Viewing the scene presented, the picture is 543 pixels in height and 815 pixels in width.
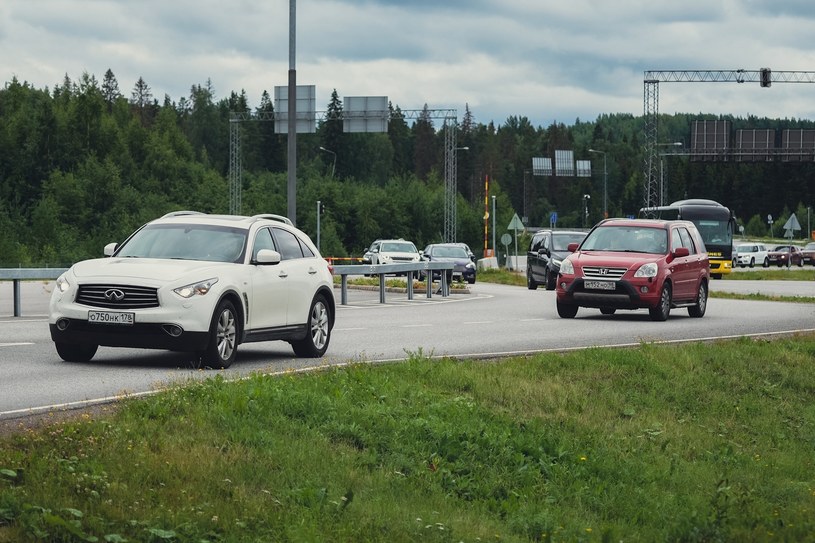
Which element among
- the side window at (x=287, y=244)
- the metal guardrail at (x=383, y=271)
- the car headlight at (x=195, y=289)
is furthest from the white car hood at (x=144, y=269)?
the metal guardrail at (x=383, y=271)

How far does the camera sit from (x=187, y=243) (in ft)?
51.5

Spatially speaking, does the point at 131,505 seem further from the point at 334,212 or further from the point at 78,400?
the point at 334,212

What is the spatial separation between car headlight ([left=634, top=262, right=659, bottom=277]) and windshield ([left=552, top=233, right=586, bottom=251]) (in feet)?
55.4

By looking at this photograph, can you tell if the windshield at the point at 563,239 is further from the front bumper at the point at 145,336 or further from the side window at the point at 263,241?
the front bumper at the point at 145,336

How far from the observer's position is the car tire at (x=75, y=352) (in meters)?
15.1

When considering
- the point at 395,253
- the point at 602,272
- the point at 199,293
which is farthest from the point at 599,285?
the point at 395,253

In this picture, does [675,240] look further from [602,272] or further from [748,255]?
[748,255]

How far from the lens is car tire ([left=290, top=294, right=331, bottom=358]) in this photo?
1675cm

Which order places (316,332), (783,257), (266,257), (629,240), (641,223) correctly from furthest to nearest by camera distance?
1. (783,257)
2. (641,223)
3. (629,240)
4. (316,332)
5. (266,257)

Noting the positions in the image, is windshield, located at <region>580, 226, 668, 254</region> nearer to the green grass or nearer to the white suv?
the green grass

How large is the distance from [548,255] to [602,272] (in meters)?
17.1

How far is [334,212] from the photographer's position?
12025cm

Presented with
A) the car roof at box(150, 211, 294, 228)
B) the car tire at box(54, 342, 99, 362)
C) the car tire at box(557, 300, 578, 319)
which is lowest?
the car tire at box(557, 300, 578, 319)

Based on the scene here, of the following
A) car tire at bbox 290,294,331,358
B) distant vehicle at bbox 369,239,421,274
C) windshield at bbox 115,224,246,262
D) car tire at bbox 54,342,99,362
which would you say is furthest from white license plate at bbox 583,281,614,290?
distant vehicle at bbox 369,239,421,274
